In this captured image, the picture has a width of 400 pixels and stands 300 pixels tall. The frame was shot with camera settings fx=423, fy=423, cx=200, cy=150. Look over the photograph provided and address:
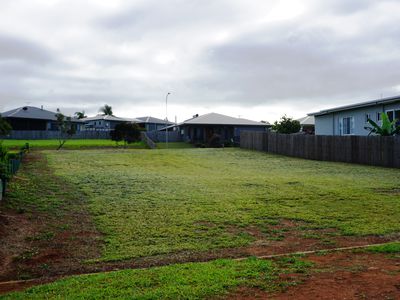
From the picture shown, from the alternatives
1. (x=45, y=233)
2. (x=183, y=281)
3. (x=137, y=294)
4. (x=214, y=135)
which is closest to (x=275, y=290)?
(x=183, y=281)

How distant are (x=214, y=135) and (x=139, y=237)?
43.5m

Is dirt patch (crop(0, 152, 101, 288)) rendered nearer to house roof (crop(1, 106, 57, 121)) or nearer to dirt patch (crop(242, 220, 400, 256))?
dirt patch (crop(242, 220, 400, 256))

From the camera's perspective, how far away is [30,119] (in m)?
67.2

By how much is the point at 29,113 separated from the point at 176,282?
224 ft

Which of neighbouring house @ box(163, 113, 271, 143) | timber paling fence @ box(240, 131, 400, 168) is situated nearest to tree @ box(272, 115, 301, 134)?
neighbouring house @ box(163, 113, 271, 143)

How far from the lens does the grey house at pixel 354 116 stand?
87.7 feet

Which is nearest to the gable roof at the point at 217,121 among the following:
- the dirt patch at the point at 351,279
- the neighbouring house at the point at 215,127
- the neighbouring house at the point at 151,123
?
the neighbouring house at the point at 215,127

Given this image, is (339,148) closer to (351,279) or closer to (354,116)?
(354,116)

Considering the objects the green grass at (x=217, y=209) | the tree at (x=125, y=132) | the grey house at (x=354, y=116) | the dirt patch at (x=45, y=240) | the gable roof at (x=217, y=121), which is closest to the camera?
the dirt patch at (x=45, y=240)

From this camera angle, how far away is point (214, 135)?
5069cm

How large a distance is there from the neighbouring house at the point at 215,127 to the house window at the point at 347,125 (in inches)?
845

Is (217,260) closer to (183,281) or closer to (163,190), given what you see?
(183,281)

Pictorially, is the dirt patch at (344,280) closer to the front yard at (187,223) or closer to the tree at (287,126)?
the front yard at (187,223)

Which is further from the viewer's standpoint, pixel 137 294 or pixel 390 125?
pixel 390 125
